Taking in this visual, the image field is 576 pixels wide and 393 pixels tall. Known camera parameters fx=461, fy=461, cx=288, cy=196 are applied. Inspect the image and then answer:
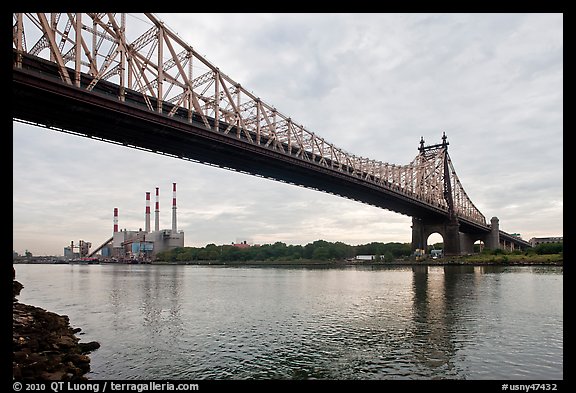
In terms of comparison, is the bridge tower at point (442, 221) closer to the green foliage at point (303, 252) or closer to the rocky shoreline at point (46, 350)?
the green foliage at point (303, 252)

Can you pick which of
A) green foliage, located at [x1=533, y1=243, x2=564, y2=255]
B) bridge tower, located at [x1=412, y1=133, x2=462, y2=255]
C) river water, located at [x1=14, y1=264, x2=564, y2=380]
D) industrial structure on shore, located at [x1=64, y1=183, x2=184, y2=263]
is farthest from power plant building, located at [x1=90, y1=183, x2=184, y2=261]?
river water, located at [x1=14, y1=264, x2=564, y2=380]

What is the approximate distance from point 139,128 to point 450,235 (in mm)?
66852

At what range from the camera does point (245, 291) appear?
37.5 meters

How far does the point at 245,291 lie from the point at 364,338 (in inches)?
→ 834

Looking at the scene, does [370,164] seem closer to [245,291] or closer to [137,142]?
[245,291]

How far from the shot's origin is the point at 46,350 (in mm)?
14312

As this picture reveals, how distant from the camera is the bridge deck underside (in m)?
22.0

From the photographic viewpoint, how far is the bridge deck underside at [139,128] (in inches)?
867

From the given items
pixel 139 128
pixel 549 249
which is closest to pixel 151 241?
pixel 549 249

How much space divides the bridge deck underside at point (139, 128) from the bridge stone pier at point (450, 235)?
40.3 metres
